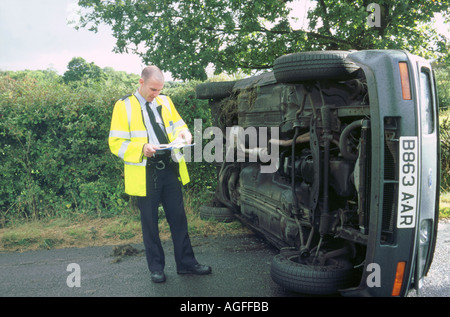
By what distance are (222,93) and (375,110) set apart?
3577 mm

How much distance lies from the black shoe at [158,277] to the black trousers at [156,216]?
37mm

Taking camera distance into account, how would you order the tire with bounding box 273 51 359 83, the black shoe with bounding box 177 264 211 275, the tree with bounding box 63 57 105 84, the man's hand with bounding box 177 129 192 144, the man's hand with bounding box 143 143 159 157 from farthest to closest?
the tree with bounding box 63 57 105 84
the black shoe with bounding box 177 264 211 275
the man's hand with bounding box 177 129 192 144
the man's hand with bounding box 143 143 159 157
the tire with bounding box 273 51 359 83

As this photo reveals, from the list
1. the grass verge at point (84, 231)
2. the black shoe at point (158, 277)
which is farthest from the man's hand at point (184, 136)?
the grass verge at point (84, 231)

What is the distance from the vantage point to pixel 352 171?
11.6ft

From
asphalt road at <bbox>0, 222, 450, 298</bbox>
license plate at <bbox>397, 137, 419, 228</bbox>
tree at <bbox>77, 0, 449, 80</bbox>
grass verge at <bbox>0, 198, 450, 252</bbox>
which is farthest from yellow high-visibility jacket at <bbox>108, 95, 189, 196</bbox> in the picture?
tree at <bbox>77, 0, 449, 80</bbox>

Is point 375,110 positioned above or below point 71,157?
above

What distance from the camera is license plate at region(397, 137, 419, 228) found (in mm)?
3059

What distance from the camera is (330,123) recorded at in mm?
3650

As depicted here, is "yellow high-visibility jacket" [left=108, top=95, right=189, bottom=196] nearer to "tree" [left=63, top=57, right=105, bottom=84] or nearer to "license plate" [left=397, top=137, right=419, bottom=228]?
"license plate" [left=397, top=137, right=419, bottom=228]

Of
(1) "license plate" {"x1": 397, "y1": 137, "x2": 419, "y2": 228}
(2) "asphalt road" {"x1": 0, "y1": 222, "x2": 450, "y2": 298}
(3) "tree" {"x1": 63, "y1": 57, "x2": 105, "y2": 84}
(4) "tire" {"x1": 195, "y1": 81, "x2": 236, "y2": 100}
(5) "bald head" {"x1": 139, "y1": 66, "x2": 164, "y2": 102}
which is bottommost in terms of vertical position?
(2) "asphalt road" {"x1": 0, "y1": 222, "x2": 450, "y2": 298}

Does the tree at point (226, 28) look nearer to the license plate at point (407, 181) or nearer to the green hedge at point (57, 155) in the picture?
the green hedge at point (57, 155)

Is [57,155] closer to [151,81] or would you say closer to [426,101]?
[151,81]
